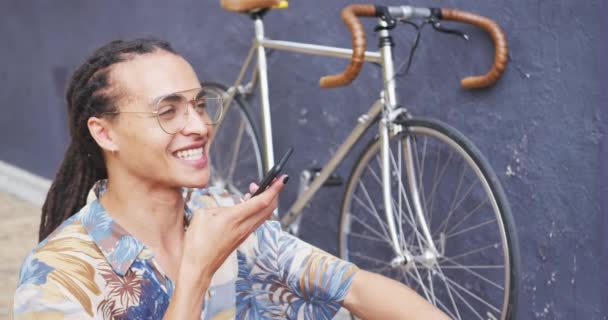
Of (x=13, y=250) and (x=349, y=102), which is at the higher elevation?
(x=349, y=102)

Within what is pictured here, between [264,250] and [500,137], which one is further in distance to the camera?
[500,137]

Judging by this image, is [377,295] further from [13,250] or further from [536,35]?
[13,250]

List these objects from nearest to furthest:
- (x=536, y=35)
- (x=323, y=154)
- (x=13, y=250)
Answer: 1. (x=536, y=35)
2. (x=323, y=154)
3. (x=13, y=250)

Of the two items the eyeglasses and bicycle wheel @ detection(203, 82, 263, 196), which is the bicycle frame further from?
the eyeglasses

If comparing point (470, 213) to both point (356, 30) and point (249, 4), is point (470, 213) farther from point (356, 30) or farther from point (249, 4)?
point (249, 4)

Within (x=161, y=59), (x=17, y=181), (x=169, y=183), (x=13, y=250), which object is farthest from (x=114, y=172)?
(x=17, y=181)

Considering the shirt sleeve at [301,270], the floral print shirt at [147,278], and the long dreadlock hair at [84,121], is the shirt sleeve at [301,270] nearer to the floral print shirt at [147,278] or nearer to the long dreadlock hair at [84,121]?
the floral print shirt at [147,278]

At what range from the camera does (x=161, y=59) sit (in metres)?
1.84

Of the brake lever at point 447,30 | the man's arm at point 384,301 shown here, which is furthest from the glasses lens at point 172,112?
the brake lever at point 447,30

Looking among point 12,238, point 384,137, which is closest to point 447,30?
point 384,137

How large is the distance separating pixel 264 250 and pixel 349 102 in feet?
5.61

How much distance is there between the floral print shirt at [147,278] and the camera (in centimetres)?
161

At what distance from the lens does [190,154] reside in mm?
1827

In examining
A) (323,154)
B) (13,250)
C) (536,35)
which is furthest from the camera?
(13,250)
